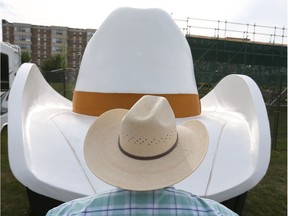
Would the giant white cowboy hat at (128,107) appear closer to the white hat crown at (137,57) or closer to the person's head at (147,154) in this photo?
the white hat crown at (137,57)

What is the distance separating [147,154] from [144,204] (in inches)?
8.4

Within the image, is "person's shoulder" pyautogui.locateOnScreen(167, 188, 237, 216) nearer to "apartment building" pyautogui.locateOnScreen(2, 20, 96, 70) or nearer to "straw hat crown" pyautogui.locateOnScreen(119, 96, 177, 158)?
"straw hat crown" pyautogui.locateOnScreen(119, 96, 177, 158)

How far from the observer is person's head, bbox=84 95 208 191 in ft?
4.33

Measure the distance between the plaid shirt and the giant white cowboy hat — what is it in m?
1.43

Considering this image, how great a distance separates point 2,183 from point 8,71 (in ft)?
14.4

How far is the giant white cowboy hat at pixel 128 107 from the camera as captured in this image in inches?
110

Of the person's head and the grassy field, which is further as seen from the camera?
the grassy field

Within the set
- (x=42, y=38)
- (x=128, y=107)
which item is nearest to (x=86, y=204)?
(x=128, y=107)

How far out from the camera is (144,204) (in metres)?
1.24

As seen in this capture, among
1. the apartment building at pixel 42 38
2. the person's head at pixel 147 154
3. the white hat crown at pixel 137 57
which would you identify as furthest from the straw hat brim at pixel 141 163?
the apartment building at pixel 42 38

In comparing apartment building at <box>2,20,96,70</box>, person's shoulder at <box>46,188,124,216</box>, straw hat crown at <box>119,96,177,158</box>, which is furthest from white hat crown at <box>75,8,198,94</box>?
apartment building at <box>2,20,96,70</box>

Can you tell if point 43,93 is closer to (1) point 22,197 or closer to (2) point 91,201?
(1) point 22,197

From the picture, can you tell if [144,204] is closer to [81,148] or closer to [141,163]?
[141,163]

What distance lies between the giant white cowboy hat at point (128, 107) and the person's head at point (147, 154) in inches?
52.2
